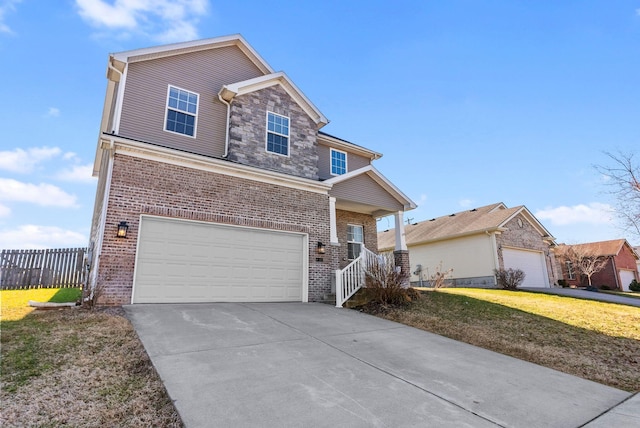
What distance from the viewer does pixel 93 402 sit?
3320 mm

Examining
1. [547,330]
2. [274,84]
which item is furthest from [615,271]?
[274,84]

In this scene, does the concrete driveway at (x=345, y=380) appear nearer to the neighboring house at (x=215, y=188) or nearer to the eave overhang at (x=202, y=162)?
the neighboring house at (x=215, y=188)

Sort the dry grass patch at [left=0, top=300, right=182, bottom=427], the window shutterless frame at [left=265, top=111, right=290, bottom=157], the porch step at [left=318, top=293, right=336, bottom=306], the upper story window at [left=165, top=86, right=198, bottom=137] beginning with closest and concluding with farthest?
the dry grass patch at [left=0, top=300, right=182, bottom=427], the upper story window at [left=165, top=86, right=198, bottom=137], the porch step at [left=318, top=293, right=336, bottom=306], the window shutterless frame at [left=265, top=111, right=290, bottom=157]

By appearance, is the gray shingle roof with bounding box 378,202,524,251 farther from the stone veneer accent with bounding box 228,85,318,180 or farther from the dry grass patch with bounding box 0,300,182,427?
the dry grass patch with bounding box 0,300,182,427

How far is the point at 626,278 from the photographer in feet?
102

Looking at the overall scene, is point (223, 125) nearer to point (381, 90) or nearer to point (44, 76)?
point (44, 76)

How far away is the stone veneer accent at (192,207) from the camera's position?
797 centimetres

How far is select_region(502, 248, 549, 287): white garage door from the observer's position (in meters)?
19.8

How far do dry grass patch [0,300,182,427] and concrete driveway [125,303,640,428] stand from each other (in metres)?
0.23

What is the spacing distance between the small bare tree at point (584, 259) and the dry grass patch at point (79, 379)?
111ft

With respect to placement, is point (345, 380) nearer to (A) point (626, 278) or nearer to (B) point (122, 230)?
(B) point (122, 230)

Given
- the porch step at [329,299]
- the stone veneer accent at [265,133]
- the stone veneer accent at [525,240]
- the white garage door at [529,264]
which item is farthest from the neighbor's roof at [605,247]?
the stone veneer accent at [265,133]

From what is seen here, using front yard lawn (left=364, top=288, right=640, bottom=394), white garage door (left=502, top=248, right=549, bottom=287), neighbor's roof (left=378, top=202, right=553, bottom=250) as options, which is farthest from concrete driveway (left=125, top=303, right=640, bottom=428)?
white garage door (left=502, top=248, right=549, bottom=287)

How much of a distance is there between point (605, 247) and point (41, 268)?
1636 inches
